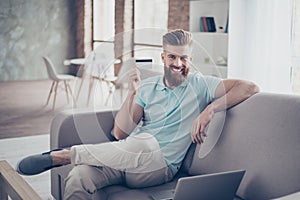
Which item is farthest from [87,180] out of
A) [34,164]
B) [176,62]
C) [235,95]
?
[235,95]

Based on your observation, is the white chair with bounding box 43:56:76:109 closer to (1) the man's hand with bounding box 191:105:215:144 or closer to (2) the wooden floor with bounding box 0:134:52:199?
(2) the wooden floor with bounding box 0:134:52:199

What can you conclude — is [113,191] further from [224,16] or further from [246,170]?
[224,16]

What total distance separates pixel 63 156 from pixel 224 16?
2.63 meters

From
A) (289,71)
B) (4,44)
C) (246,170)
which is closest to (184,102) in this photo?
(246,170)

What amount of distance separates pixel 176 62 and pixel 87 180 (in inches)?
25.0

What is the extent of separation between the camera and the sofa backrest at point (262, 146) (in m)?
1.80

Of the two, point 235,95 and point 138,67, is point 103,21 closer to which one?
point 138,67

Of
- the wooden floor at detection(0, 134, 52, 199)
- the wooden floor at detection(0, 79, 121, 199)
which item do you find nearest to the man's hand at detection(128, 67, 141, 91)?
the wooden floor at detection(0, 134, 52, 199)

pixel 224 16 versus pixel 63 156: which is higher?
pixel 224 16

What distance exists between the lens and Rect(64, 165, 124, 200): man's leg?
1974 mm

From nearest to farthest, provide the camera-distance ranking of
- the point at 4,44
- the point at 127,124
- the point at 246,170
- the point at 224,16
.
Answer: the point at 246,170 < the point at 127,124 < the point at 4,44 < the point at 224,16

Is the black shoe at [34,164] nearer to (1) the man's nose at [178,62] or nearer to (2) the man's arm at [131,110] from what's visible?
(2) the man's arm at [131,110]

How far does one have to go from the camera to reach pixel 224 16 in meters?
4.29

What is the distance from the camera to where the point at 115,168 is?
2.03 m
